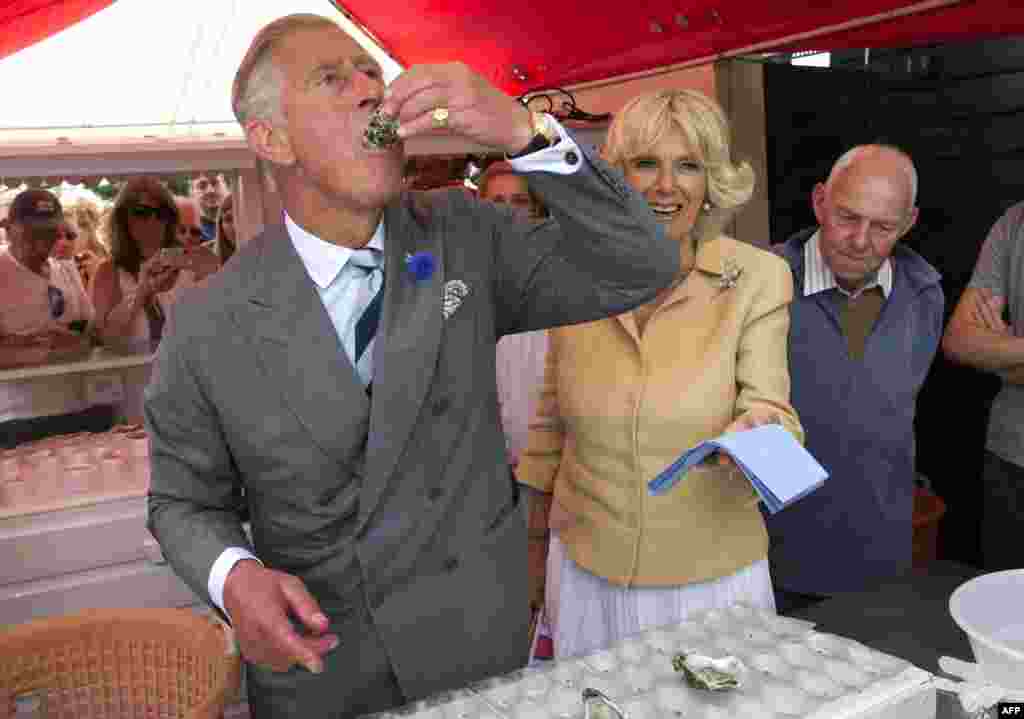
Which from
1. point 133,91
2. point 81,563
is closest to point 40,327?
point 81,563

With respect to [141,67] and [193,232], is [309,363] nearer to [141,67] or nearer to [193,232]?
[193,232]

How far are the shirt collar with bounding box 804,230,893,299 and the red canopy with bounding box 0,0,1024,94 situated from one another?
735mm

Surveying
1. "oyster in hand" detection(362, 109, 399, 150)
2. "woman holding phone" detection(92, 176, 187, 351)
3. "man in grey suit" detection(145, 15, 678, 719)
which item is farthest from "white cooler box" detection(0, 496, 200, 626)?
"oyster in hand" detection(362, 109, 399, 150)

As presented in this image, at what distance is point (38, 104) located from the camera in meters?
3.34

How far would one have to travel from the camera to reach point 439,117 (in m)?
1.10

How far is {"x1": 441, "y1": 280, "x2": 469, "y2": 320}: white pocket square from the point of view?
4.63 ft

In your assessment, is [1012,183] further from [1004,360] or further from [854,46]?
[1004,360]

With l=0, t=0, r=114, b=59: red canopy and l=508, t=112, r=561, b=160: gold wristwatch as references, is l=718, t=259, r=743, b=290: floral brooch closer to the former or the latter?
l=508, t=112, r=561, b=160: gold wristwatch

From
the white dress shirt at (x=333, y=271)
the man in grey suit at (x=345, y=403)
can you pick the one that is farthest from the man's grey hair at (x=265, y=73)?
the white dress shirt at (x=333, y=271)

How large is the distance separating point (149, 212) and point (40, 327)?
454 millimetres

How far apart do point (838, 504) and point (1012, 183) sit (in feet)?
6.74

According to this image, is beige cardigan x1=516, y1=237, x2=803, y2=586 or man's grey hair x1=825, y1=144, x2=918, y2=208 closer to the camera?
beige cardigan x1=516, y1=237, x2=803, y2=586

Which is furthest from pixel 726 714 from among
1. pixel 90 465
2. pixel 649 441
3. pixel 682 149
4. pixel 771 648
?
pixel 90 465

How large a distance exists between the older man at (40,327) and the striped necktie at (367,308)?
156cm
